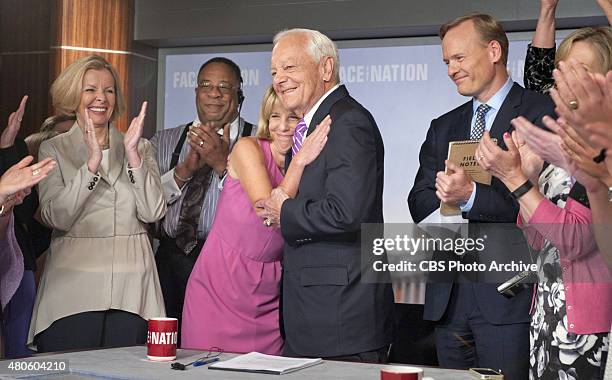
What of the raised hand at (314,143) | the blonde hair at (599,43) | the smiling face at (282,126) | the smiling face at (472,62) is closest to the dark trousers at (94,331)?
the smiling face at (282,126)

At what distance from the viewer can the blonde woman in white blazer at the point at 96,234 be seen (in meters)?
Answer: 3.58

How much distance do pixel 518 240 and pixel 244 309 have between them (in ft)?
3.17

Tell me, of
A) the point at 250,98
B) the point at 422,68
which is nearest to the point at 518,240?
the point at 422,68

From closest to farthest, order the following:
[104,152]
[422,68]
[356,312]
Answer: [356,312] < [104,152] < [422,68]

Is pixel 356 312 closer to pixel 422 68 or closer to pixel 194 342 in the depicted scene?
pixel 194 342

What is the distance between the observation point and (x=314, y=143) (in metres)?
3.03

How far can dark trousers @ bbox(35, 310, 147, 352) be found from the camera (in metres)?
3.55

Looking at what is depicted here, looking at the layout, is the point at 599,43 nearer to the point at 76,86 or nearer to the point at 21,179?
the point at 21,179

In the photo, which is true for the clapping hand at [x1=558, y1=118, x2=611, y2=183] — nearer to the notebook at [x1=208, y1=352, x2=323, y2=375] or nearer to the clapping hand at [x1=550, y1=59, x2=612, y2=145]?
the clapping hand at [x1=550, y1=59, x2=612, y2=145]

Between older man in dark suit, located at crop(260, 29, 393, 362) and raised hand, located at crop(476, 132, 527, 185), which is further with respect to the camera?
older man in dark suit, located at crop(260, 29, 393, 362)

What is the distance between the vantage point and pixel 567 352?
2.47 metres

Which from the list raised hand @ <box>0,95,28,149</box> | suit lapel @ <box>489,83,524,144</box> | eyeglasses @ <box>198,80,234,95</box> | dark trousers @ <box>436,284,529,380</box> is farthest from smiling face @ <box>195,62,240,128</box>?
dark trousers @ <box>436,284,529,380</box>

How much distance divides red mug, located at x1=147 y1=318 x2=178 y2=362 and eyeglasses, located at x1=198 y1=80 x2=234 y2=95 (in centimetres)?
226

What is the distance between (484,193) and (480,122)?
332mm
